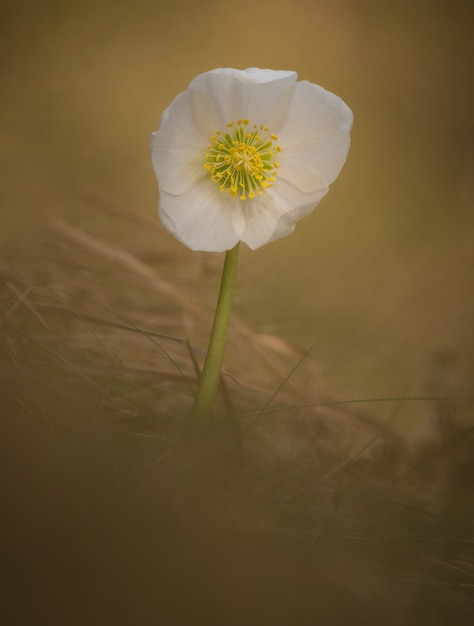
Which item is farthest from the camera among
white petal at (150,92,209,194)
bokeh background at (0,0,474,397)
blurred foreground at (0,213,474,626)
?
bokeh background at (0,0,474,397)

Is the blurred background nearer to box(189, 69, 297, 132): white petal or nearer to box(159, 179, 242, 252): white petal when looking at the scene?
box(159, 179, 242, 252): white petal

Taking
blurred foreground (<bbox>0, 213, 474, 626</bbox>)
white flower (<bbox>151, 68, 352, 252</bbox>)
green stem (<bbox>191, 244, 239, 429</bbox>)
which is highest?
white flower (<bbox>151, 68, 352, 252</bbox>)

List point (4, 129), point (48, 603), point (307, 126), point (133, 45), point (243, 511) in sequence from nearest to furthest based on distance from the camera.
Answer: point (48, 603), point (243, 511), point (307, 126), point (4, 129), point (133, 45)

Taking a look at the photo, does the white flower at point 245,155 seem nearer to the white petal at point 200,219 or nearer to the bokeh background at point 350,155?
the white petal at point 200,219

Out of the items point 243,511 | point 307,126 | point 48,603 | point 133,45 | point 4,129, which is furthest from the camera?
point 133,45

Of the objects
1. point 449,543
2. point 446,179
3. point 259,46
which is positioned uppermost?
point 259,46

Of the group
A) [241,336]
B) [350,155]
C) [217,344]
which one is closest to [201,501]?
[217,344]

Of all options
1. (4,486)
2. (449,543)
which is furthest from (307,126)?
(4,486)

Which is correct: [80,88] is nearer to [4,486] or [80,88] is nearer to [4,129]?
[4,129]

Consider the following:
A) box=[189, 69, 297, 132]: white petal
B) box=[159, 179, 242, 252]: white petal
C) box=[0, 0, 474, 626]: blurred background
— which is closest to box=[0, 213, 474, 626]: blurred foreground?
box=[0, 0, 474, 626]: blurred background
